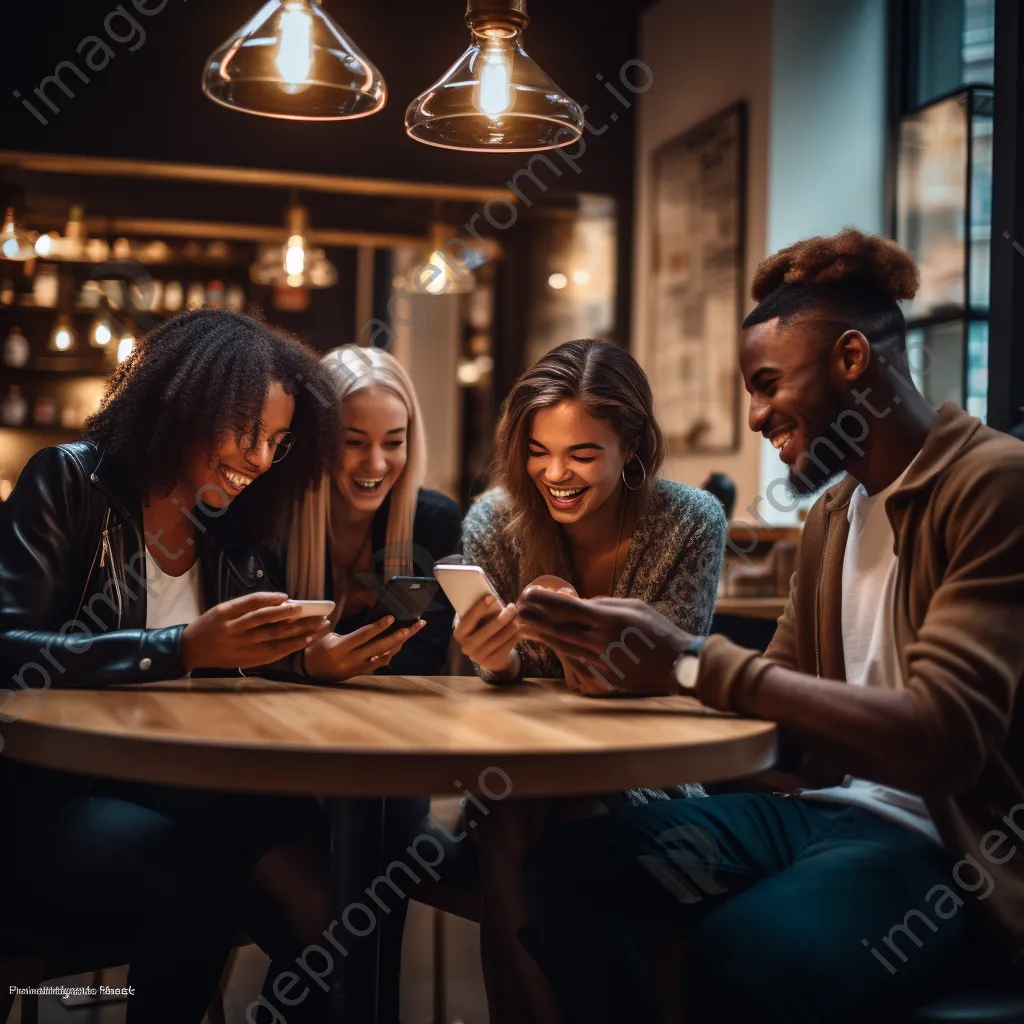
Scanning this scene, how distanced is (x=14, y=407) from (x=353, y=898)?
7.45 meters

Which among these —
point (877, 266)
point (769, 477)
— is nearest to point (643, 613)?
point (877, 266)

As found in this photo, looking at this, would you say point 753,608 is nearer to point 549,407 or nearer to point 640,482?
point 640,482

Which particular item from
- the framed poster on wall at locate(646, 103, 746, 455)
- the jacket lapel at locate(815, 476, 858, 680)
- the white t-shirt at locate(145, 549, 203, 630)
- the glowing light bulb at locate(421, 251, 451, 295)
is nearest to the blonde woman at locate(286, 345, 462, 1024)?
the white t-shirt at locate(145, 549, 203, 630)

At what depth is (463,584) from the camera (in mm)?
1858

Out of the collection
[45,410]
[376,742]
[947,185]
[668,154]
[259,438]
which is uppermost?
[668,154]

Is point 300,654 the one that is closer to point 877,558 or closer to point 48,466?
point 48,466

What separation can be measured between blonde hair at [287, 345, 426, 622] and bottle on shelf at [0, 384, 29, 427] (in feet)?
19.9

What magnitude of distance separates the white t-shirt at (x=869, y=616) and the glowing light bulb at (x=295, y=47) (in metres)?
1.24

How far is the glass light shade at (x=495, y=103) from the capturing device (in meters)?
2.16

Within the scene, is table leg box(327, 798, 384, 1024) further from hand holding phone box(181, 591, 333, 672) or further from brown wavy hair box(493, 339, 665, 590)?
brown wavy hair box(493, 339, 665, 590)

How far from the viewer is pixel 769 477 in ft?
17.9

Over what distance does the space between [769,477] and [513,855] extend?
3950mm

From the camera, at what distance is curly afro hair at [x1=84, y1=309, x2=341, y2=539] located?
2061 mm

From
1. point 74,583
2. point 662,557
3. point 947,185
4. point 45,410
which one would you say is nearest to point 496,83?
point 662,557
